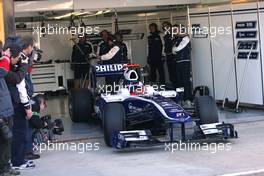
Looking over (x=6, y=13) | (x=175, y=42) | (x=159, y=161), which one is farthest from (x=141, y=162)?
(x=175, y=42)

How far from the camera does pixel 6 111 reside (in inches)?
301

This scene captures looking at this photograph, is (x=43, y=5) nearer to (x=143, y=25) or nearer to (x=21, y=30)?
(x=21, y=30)

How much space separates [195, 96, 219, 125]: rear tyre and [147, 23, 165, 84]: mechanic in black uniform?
24.6 feet

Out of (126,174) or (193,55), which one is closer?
(126,174)

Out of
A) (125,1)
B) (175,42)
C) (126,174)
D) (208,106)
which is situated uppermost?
(125,1)

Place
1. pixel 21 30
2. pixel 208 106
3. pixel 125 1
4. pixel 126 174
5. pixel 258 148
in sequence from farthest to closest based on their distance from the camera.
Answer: pixel 21 30 < pixel 125 1 < pixel 208 106 < pixel 258 148 < pixel 126 174

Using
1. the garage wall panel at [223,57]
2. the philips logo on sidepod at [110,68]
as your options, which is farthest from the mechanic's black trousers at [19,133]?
the garage wall panel at [223,57]

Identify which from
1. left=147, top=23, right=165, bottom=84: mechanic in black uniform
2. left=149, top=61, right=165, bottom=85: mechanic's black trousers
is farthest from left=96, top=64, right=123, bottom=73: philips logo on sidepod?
left=149, top=61, right=165, bottom=85: mechanic's black trousers

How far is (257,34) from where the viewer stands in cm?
1310

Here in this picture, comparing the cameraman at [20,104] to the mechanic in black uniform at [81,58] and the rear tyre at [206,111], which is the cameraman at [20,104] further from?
the mechanic in black uniform at [81,58]

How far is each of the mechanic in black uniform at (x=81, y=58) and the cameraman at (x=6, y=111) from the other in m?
10.0

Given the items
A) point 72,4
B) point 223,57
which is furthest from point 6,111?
point 223,57

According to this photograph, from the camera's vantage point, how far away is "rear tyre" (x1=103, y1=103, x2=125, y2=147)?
32.5ft

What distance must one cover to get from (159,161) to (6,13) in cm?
340
